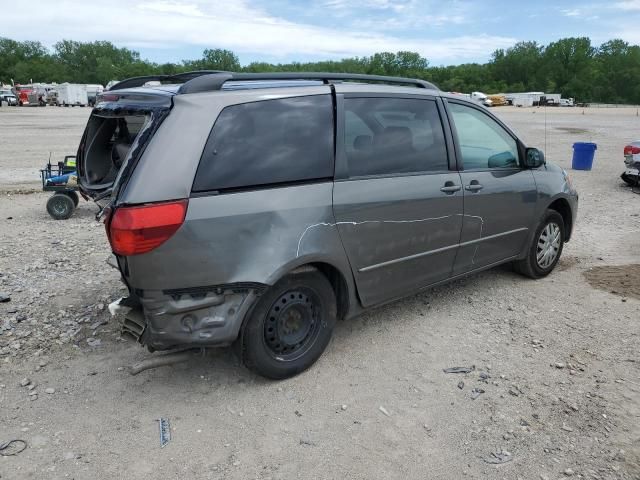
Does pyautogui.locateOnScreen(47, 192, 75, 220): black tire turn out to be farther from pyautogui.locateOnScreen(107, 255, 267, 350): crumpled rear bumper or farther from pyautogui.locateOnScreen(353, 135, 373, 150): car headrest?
pyautogui.locateOnScreen(353, 135, 373, 150): car headrest

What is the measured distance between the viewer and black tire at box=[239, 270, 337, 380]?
128 inches

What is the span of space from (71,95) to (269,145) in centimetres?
6950

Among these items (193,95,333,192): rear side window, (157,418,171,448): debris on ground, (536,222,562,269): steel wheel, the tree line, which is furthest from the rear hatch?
the tree line

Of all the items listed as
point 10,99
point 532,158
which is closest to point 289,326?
point 532,158

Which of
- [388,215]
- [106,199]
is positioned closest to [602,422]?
[388,215]

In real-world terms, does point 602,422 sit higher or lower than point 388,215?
lower

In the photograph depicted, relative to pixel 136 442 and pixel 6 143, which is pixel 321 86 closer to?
pixel 136 442

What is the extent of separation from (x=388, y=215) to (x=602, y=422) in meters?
1.84

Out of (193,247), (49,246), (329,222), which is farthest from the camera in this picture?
(49,246)

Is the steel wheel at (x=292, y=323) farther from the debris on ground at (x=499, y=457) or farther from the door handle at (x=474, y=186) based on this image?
the door handle at (x=474, y=186)

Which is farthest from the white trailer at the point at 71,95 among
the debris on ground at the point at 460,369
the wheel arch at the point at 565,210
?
the debris on ground at the point at 460,369

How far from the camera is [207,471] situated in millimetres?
2709

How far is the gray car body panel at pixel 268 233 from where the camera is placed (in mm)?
2910

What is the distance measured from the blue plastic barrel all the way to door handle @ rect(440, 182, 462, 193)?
1110 cm
